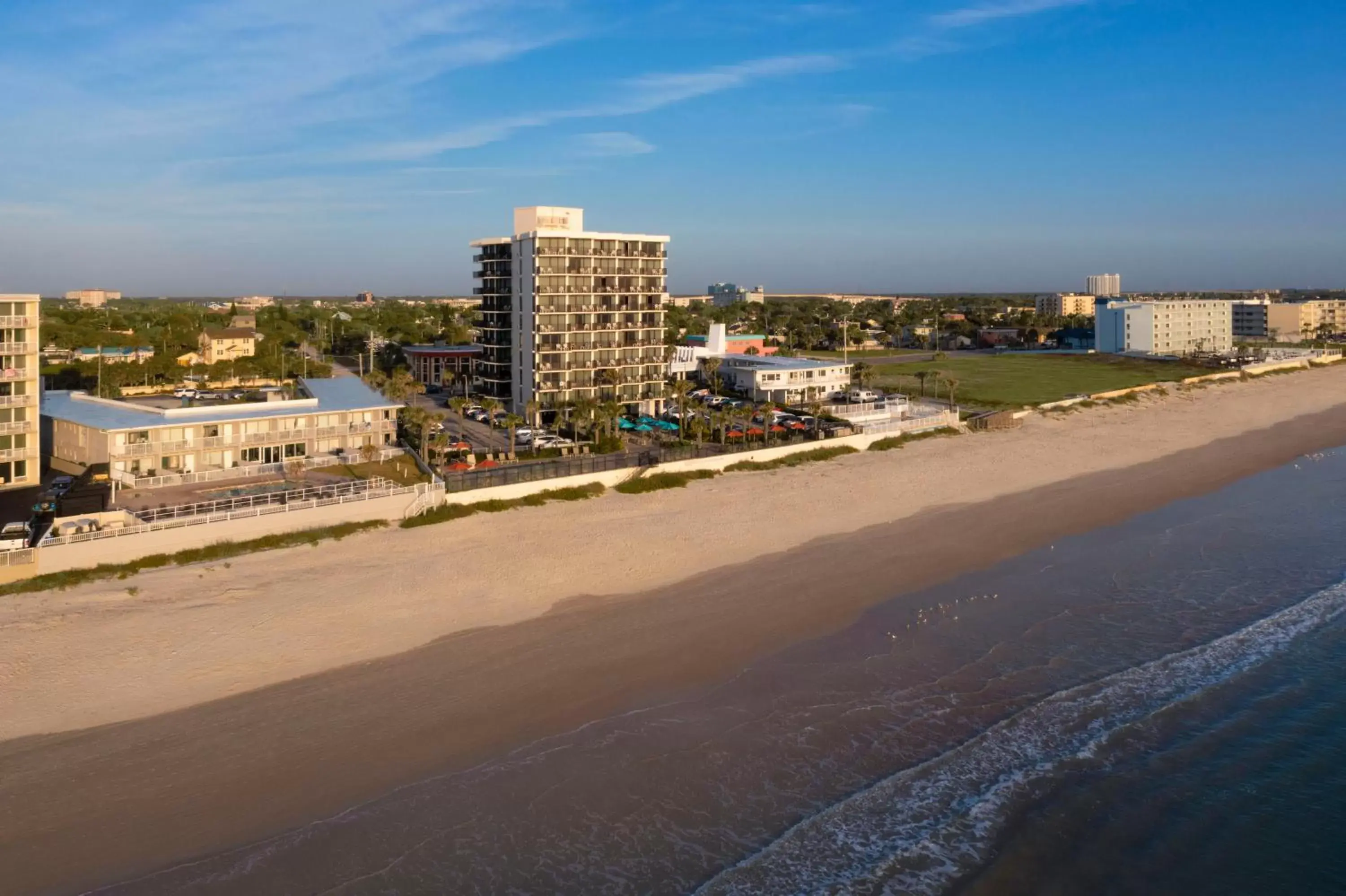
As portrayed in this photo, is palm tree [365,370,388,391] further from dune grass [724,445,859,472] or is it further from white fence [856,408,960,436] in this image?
white fence [856,408,960,436]

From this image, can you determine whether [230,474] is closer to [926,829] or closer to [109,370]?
[109,370]

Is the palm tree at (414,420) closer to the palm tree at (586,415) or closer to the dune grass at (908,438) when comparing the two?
the palm tree at (586,415)

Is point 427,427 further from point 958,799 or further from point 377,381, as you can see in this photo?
point 958,799

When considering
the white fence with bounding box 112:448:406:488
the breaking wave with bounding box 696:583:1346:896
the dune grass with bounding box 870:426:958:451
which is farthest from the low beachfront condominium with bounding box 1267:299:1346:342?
the white fence with bounding box 112:448:406:488

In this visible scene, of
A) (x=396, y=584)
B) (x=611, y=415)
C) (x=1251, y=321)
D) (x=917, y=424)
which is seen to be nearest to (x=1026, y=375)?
(x=917, y=424)

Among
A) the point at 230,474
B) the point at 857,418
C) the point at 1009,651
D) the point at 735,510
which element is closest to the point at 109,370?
the point at 230,474

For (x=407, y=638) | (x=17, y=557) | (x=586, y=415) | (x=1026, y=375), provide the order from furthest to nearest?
(x=1026, y=375)
(x=586, y=415)
(x=17, y=557)
(x=407, y=638)

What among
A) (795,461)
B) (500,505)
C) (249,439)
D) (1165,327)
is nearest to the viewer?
(500,505)
